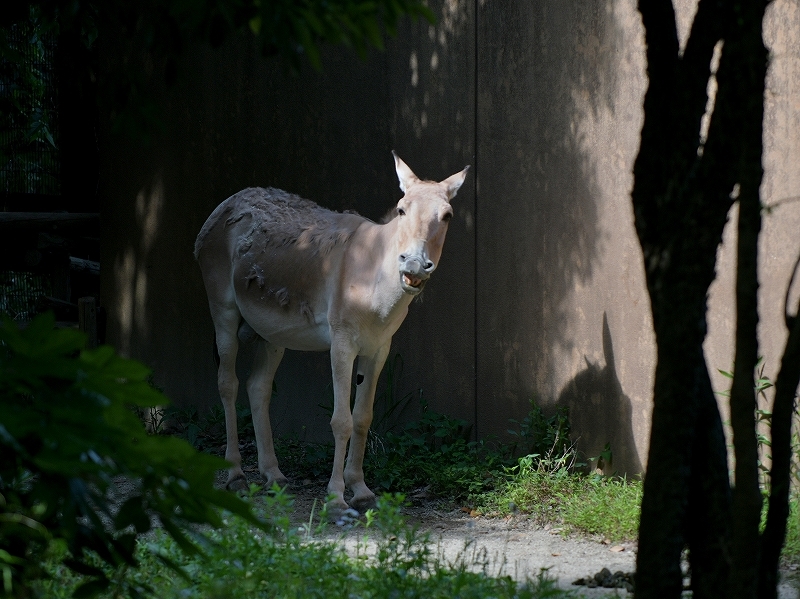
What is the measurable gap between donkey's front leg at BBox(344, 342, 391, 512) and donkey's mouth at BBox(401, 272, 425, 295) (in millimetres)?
789

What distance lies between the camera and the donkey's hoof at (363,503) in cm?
592

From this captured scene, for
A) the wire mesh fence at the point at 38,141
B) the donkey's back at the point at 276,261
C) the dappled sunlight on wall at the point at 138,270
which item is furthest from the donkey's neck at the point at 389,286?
the wire mesh fence at the point at 38,141

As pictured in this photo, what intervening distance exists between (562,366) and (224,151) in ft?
13.2

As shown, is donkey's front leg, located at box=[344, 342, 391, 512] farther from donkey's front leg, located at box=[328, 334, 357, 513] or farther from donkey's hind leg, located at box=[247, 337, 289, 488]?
donkey's hind leg, located at box=[247, 337, 289, 488]

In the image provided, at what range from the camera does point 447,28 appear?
693 cm

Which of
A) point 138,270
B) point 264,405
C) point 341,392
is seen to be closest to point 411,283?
point 341,392

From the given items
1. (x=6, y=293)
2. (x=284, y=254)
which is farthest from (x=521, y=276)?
(x=6, y=293)

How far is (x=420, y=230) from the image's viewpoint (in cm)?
549

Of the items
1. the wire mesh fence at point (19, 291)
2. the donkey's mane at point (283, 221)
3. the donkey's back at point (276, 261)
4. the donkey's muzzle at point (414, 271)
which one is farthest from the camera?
the wire mesh fence at point (19, 291)

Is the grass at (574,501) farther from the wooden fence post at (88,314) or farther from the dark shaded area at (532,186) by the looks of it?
the wooden fence post at (88,314)

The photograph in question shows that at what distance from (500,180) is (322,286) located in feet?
4.75

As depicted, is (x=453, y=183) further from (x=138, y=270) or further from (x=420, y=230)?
(x=138, y=270)

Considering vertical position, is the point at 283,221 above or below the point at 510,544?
above

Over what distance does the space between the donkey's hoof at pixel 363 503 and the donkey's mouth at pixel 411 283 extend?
54.8 inches
